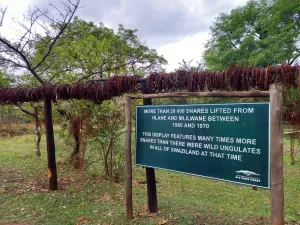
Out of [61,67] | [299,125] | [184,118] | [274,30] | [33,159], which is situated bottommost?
[33,159]

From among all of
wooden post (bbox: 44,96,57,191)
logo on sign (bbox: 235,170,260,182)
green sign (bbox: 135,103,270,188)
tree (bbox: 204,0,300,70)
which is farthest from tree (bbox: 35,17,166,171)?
tree (bbox: 204,0,300,70)

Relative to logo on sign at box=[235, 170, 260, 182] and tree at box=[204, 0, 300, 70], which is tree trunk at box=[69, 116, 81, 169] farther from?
tree at box=[204, 0, 300, 70]

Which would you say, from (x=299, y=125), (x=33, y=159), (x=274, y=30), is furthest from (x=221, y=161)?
(x=274, y=30)

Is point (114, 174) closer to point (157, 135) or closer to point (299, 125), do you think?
point (157, 135)

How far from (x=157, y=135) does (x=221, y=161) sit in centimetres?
111

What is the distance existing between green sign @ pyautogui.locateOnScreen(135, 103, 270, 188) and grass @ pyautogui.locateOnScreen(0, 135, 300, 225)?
118cm

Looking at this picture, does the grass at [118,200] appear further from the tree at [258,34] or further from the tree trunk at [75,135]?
the tree at [258,34]

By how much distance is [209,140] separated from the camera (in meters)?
3.42

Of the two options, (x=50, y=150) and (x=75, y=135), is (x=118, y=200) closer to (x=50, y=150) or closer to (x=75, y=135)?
(x=50, y=150)

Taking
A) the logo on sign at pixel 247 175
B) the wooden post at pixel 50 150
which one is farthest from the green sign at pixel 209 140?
the wooden post at pixel 50 150

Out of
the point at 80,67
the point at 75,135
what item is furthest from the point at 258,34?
the point at 75,135

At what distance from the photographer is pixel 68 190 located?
20.4ft

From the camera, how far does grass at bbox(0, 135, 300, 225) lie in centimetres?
461

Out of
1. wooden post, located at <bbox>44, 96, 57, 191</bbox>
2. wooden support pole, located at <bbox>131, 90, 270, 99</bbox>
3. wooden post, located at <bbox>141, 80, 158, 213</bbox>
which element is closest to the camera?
wooden support pole, located at <bbox>131, 90, 270, 99</bbox>
